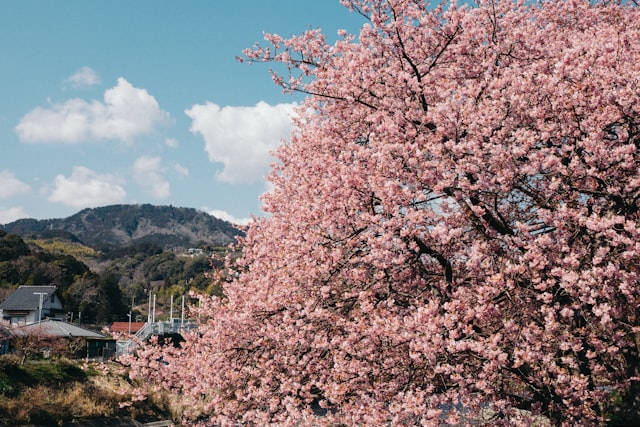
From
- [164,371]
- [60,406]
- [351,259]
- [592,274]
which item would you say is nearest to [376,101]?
[351,259]

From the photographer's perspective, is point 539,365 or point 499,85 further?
point 499,85

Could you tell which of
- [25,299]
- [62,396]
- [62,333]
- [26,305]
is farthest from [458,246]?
[25,299]

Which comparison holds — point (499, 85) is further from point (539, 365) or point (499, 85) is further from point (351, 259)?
point (539, 365)

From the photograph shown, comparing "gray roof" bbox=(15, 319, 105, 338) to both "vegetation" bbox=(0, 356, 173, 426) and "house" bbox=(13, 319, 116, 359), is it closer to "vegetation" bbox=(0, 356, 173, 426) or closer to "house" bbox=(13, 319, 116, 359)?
"house" bbox=(13, 319, 116, 359)

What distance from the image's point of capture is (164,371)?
43.3ft

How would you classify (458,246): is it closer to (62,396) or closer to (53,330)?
(62,396)

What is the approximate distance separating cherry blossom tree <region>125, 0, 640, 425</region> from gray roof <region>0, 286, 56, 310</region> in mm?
77452

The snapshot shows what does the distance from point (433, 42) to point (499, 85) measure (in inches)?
92.8

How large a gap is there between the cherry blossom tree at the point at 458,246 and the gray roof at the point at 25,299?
77452 millimetres

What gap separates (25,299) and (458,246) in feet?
274

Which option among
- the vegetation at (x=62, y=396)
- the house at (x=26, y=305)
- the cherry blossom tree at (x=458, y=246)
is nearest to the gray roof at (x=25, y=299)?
the house at (x=26, y=305)

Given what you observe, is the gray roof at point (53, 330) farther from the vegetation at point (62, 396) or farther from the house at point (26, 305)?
the house at point (26, 305)

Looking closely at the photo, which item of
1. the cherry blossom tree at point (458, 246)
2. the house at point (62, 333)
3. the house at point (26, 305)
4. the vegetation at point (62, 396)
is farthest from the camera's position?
the house at point (26, 305)

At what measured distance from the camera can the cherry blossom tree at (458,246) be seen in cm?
816
